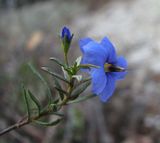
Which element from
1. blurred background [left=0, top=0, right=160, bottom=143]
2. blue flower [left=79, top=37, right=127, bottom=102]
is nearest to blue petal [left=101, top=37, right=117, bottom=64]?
blue flower [left=79, top=37, right=127, bottom=102]

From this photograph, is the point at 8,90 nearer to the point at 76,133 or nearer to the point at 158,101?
the point at 76,133

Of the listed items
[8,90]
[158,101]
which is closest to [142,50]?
[158,101]

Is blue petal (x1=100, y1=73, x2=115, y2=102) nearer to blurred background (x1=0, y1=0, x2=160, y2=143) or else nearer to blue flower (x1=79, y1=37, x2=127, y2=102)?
blue flower (x1=79, y1=37, x2=127, y2=102)

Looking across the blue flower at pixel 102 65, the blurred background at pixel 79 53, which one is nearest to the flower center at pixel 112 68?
the blue flower at pixel 102 65

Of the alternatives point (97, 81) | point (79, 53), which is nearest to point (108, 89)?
point (97, 81)

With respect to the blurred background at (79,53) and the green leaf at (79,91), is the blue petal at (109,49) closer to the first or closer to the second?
the green leaf at (79,91)
